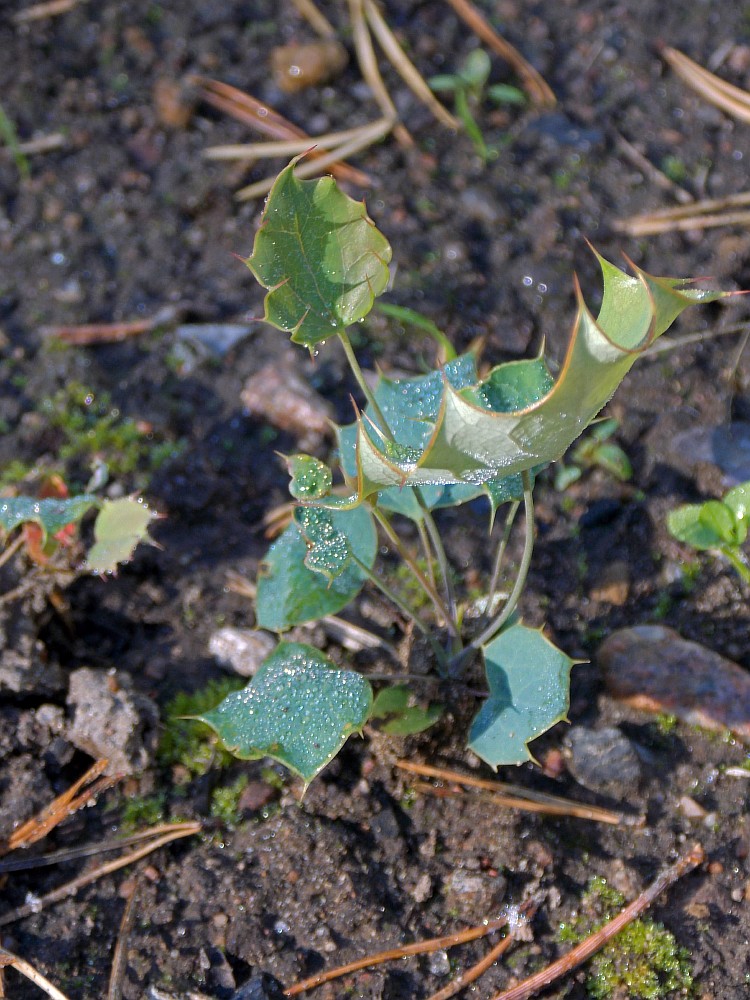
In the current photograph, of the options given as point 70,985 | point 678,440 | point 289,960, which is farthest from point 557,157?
point 70,985

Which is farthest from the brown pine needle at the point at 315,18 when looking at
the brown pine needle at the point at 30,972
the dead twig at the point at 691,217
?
the brown pine needle at the point at 30,972

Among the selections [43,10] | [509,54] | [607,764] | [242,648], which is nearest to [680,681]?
[607,764]

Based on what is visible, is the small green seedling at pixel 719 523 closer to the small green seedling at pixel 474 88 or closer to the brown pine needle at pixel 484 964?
the brown pine needle at pixel 484 964

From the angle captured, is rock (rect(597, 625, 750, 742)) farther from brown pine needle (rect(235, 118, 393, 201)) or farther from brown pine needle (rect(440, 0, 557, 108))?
brown pine needle (rect(440, 0, 557, 108))

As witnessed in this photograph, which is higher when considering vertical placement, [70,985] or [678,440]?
[678,440]

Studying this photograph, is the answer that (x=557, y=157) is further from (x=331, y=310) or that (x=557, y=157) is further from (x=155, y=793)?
(x=155, y=793)

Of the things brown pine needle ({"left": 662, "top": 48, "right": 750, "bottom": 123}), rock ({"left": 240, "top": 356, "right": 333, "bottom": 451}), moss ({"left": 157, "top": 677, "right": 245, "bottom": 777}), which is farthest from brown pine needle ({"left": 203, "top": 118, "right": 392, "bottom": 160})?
moss ({"left": 157, "top": 677, "right": 245, "bottom": 777})
